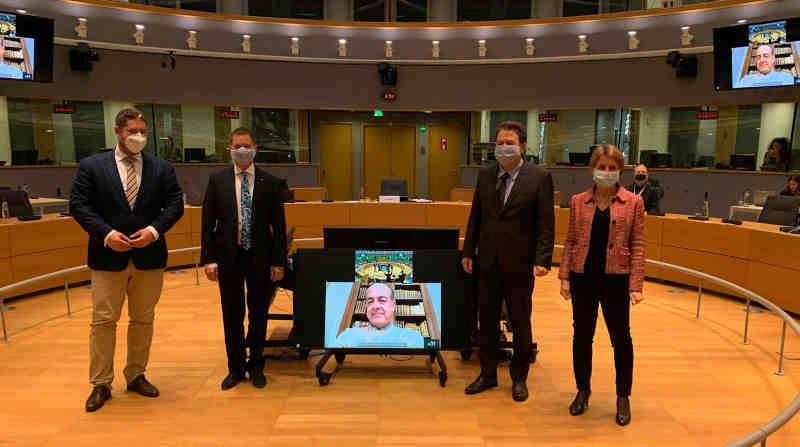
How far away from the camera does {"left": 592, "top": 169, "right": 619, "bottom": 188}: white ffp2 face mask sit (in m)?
2.81

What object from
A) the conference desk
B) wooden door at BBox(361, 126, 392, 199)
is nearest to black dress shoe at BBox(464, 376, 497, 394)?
the conference desk

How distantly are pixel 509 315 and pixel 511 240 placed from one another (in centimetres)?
53

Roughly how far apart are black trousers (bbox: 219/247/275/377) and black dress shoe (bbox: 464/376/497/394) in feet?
4.75

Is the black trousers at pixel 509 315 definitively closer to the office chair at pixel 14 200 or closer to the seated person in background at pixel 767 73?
the office chair at pixel 14 200

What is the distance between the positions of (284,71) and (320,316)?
26.0 ft

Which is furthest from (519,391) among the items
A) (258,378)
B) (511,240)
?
(258,378)

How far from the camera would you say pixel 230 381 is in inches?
135

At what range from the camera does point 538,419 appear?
10.00 feet

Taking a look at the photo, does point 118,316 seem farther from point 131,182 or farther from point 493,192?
point 493,192

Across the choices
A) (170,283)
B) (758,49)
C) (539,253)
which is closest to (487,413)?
(539,253)

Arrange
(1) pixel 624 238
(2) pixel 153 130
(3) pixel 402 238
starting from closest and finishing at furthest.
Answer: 1. (1) pixel 624 238
2. (3) pixel 402 238
3. (2) pixel 153 130

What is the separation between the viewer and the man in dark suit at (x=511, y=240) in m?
3.14

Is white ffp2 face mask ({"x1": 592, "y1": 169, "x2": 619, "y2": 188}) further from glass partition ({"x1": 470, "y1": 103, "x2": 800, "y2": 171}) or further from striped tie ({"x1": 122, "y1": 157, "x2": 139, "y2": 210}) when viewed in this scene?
glass partition ({"x1": 470, "y1": 103, "x2": 800, "y2": 171})

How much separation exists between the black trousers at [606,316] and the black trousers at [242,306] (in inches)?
79.1
